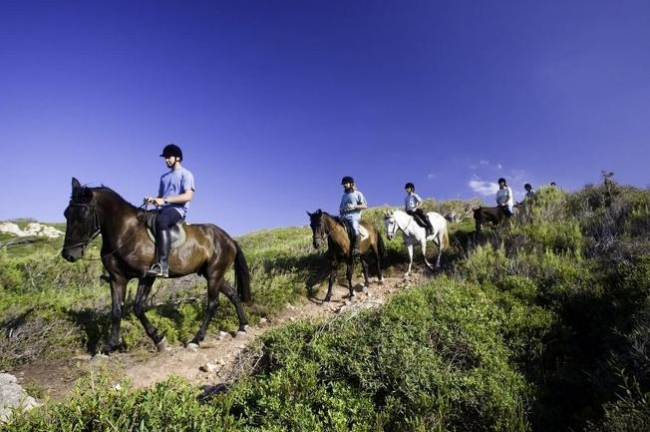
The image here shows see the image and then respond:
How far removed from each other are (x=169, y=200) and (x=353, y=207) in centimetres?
533

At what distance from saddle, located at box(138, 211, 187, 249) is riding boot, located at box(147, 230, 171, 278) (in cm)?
16

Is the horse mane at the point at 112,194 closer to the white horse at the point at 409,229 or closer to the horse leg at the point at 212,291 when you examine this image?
the horse leg at the point at 212,291

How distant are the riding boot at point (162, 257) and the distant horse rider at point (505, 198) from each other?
1367 centimetres

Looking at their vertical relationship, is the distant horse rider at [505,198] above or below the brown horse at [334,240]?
above

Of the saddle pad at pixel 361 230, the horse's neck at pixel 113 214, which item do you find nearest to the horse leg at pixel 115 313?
the horse's neck at pixel 113 214

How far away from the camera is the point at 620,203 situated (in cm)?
1052

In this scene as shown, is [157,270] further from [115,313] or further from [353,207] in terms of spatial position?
[353,207]

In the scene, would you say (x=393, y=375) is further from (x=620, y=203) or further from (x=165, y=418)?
(x=620, y=203)

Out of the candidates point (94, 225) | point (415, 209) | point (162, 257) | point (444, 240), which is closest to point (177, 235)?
point (162, 257)

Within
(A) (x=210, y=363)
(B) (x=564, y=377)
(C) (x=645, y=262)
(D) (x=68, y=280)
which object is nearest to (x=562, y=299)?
(C) (x=645, y=262)

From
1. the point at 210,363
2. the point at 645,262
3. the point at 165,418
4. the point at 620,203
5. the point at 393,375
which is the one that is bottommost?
the point at 210,363

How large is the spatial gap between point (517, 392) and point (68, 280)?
11.8 metres

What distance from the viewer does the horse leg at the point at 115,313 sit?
5.94 meters

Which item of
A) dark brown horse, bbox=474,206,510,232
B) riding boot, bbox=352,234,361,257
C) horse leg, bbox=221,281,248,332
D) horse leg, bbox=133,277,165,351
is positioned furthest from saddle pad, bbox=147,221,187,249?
dark brown horse, bbox=474,206,510,232
